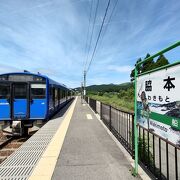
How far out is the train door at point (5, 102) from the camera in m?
10.2

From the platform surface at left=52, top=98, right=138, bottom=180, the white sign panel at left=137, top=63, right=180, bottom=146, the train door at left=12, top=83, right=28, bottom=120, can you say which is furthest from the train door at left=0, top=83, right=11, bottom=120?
the white sign panel at left=137, top=63, right=180, bottom=146

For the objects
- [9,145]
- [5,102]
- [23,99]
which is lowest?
[9,145]

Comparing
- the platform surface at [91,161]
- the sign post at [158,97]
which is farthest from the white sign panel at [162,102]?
the platform surface at [91,161]

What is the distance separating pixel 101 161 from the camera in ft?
16.2

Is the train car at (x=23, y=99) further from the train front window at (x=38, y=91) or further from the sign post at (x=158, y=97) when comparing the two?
the sign post at (x=158, y=97)

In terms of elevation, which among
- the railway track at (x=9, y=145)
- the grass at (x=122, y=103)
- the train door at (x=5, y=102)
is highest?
the train door at (x=5, y=102)

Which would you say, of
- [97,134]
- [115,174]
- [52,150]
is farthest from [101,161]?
[97,134]

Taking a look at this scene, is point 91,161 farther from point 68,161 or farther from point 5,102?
point 5,102

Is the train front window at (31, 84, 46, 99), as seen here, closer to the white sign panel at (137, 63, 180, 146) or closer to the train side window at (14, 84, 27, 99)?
the train side window at (14, 84, 27, 99)

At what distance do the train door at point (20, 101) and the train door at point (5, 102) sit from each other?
24 centimetres

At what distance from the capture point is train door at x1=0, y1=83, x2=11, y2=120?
10172 millimetres

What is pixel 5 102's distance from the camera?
1020cm

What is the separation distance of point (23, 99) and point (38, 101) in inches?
28.0

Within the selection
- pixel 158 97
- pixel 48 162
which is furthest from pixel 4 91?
pixel 158 97
